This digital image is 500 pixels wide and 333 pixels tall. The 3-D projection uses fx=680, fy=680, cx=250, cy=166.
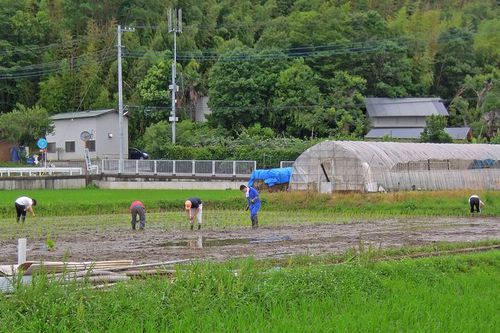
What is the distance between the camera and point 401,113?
164 feet

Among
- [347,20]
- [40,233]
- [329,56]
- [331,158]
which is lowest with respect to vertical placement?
[40,233]

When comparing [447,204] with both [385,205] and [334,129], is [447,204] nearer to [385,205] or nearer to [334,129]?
[385,205]

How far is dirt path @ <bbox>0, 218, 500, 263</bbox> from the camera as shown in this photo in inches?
479

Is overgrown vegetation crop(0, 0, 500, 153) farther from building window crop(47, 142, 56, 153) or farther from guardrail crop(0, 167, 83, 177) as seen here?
guardrail crop(0, 167, 83, 177)

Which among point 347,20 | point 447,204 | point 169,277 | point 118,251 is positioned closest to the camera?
point 169,277

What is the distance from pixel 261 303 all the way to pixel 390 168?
21157 millimetres

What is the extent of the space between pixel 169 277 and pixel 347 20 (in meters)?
49.0

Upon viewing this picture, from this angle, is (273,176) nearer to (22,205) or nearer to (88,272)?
(22,205)

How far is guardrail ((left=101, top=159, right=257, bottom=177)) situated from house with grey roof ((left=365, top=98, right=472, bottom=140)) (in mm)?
15092

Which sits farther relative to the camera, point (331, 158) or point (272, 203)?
point (331, 158)

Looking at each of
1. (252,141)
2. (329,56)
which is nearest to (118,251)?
(252,141)

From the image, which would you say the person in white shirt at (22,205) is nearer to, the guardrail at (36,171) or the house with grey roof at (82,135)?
the guardrail at (36,171)

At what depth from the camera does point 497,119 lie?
49.1 meters

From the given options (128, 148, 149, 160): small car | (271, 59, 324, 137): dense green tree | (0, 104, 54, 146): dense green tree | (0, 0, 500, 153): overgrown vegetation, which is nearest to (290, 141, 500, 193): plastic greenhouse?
(0, 0, 500, 153): overgrown vegetation
